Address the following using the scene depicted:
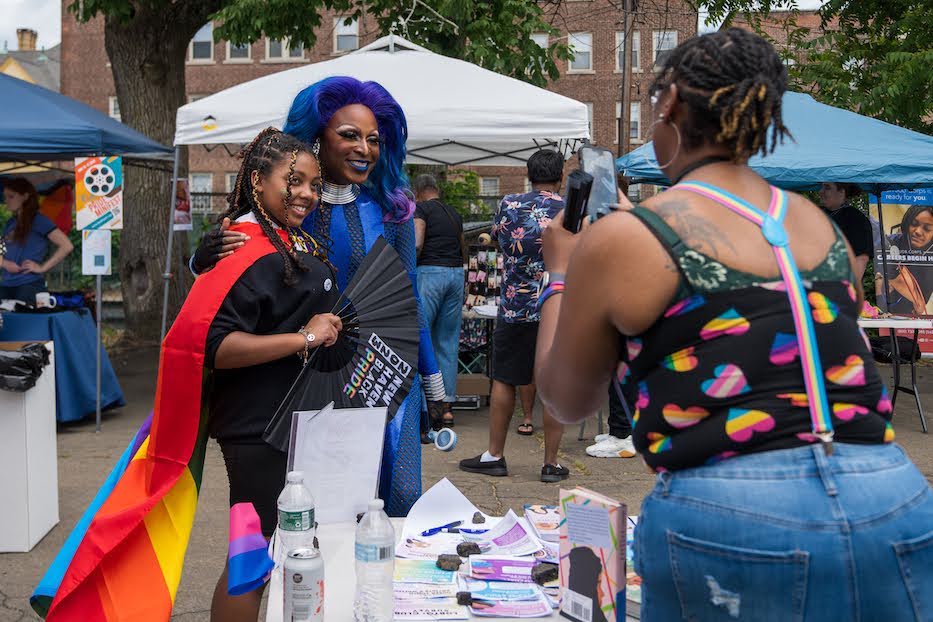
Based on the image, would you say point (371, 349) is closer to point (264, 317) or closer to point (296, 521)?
point (264, 317)

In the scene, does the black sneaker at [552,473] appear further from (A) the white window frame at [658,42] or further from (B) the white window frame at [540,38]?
(B) the white window frame at [540,38]

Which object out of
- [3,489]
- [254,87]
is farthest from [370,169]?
[254,87]

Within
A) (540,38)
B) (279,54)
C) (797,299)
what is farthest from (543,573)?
(540,38)

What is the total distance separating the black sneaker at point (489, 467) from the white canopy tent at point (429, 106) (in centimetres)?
264

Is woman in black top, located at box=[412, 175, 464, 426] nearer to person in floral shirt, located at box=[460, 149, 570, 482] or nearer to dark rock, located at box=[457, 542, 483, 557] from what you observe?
person in floral shirt, located at box=[460, 149, 570, 482]

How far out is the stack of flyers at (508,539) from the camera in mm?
2342

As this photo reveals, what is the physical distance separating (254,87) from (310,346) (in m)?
5.72

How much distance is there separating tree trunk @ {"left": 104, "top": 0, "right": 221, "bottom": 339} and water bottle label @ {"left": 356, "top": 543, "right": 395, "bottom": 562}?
10402mm

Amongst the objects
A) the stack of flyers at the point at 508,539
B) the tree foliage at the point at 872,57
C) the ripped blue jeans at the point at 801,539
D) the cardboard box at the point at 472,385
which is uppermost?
the tree foliage at the point at 872,57

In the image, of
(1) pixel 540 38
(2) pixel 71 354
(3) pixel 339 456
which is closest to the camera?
(3) pixel 339 456

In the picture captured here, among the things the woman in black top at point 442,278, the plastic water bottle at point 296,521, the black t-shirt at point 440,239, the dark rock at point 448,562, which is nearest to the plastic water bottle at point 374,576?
the plastic water bottle at point 296,521

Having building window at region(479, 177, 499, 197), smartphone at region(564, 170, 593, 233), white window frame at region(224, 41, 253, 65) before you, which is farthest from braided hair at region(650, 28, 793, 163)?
building window at region(479, 177, 499, 197)

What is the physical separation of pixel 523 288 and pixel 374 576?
402 cm

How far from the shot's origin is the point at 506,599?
2045 mm
